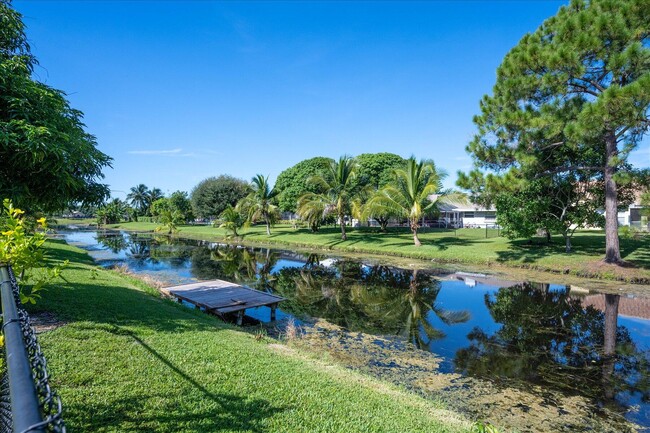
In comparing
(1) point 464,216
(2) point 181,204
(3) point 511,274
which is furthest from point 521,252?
(2) point 181,204

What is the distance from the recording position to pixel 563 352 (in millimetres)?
9047

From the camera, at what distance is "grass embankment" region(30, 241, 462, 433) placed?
4.33 meters

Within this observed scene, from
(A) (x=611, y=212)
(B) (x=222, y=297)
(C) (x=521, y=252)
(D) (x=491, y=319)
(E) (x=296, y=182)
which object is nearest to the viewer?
(D) (x=491, y=319)

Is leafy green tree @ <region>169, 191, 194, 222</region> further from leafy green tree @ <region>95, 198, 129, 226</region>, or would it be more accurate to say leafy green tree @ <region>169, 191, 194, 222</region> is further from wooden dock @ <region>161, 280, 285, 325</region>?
wooden dock @ <region>161, 280, 285, 325</region>

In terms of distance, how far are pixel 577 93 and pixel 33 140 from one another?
23251 millimetres

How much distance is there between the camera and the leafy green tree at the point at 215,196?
6291 centimetres

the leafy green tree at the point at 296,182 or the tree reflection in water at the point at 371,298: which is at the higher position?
the leafy green tree at the point at 296,182

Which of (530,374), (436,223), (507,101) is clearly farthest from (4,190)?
(436,223)

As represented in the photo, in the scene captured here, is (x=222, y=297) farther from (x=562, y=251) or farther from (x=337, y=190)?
(x=337, y=190)

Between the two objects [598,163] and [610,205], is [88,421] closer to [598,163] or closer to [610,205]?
[610,205]

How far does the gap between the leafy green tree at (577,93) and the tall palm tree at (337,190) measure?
14007 mm

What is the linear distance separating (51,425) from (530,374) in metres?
9.02

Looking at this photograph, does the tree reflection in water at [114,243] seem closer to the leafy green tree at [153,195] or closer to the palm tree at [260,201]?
the palm tree at [260,201]

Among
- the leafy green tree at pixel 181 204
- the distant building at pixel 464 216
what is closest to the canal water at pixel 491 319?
the distant building at pixel 464 216
